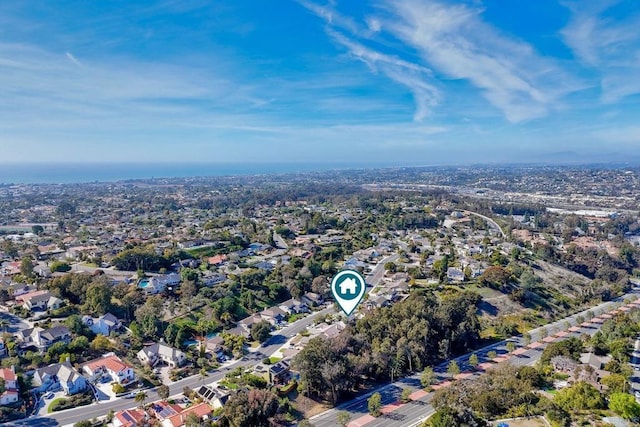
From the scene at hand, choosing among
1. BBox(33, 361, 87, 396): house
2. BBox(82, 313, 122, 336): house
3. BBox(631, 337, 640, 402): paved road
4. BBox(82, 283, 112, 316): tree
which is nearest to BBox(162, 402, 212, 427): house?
BBox(33, 361, 87, 396): house

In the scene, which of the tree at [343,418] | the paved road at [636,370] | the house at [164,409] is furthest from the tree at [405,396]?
the paved road at [636,370]

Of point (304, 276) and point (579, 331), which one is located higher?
point (304, 276)

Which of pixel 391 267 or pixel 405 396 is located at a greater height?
pixel 391 267

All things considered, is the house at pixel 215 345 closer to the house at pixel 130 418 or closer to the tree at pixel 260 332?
the tree at pixel 260 332

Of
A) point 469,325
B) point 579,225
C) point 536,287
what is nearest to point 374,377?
point 469,325

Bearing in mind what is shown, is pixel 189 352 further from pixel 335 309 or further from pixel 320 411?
pixel 335 309

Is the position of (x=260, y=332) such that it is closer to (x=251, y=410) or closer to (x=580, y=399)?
(x=251, y=410)

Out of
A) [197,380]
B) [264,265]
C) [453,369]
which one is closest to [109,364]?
[197,380]
